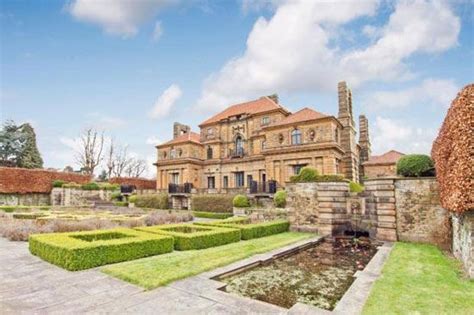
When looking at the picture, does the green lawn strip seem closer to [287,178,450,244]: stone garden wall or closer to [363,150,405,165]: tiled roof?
[287,178,450,244]: stone garden wall

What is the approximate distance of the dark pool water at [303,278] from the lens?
5500 mm

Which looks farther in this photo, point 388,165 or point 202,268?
point 388,165

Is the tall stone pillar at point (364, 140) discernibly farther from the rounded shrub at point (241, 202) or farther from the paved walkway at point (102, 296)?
the paved walkway at point (102, 296)

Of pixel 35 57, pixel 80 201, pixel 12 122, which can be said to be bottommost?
pixel 80 201

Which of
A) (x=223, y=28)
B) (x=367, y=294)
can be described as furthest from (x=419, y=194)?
(x=223, y=28)

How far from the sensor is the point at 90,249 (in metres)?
6.81

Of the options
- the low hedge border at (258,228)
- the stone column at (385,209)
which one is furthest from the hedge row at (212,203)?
the stone column at (385,209)

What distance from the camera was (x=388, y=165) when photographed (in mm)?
32000

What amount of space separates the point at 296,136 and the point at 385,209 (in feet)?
52.3

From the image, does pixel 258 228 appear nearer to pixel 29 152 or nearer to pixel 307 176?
pixel 307 176

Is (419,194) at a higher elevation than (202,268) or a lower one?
higher

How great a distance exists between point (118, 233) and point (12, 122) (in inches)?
1802

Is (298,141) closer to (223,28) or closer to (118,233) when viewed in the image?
(223,28)

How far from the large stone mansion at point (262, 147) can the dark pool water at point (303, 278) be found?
16.7 metres
